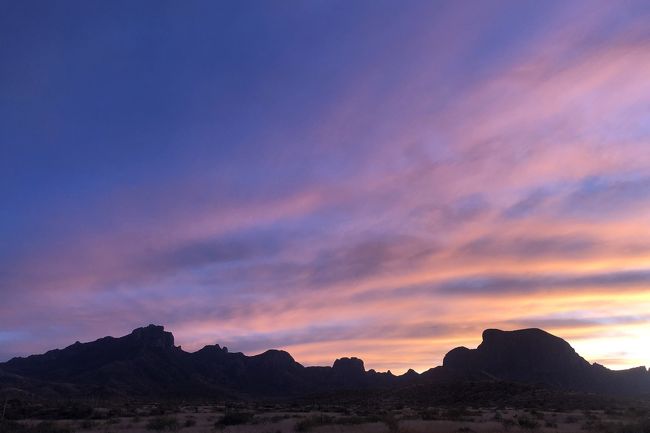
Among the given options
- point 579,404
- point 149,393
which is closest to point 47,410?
point 579,404

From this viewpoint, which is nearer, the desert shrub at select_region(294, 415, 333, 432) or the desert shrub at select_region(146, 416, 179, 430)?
the desert shrub at select_region(294, 415, 333, 432)

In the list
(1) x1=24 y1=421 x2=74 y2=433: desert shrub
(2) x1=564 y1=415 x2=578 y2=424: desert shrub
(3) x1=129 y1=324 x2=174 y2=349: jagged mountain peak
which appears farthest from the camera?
Answer: (3) x1=129 y1=324 x2=174 y2=349: jagged mountain peak

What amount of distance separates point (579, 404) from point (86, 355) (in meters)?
173

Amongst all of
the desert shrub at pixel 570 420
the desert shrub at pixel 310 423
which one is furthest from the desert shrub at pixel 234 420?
the desert shrub at pixel 570 420

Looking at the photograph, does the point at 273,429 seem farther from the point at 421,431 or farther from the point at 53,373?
the point at 53,373

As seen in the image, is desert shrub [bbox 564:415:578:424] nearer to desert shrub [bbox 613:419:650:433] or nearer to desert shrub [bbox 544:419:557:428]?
desert shrub [bbox 544:419:557:428]

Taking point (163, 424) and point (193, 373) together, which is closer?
point (163, 424)

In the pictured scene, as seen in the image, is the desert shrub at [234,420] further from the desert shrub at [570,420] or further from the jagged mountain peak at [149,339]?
the jagged mountain peak at [149,339]

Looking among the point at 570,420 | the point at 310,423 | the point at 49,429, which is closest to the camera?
the point at 49,429

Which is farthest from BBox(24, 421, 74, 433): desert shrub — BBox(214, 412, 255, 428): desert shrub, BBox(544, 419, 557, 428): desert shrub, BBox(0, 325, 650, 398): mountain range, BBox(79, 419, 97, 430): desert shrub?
BBox(0, 325, 650, 398): mountain range

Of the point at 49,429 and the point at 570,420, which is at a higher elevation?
the point at 49,429

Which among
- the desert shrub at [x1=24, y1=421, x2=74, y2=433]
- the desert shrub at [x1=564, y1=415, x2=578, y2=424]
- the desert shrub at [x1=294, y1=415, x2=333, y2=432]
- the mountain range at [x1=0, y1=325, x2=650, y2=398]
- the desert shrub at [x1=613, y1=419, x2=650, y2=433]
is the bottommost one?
the desert shrub at [x1=613, y1=419, x2=650, y2=433]

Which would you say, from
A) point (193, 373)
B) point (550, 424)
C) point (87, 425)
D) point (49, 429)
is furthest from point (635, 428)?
point (193, 373)

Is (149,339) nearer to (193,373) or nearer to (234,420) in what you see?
(193,373)
